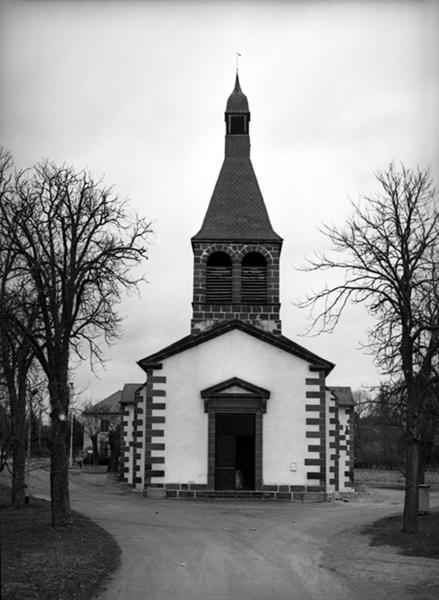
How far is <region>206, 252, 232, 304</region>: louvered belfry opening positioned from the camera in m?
32.5

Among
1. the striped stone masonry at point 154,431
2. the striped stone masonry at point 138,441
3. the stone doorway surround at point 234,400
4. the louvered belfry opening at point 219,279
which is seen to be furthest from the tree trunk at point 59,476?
the striped stone masonry at point 138,441

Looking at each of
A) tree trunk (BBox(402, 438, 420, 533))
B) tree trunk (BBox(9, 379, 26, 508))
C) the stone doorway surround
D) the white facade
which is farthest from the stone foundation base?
tree trunk (BBox(402, 438, 420, 533))

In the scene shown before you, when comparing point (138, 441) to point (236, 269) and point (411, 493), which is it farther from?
point (411, 493)

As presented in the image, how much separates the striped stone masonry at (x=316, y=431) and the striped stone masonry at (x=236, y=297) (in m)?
3.03

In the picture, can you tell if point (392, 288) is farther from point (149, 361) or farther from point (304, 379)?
point (149, 361)

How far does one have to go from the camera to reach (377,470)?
6222 centimetres

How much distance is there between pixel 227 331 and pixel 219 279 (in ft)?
9.76

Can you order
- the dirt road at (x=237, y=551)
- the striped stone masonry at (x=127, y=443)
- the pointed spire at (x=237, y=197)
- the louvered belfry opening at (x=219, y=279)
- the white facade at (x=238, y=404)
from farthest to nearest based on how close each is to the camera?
the striped stone masonry at (x=127, y=443) → the pointed spire at (x=237, y=197) → the louvered belfry opening at (x=219, y=279) → the white facade at (x=238, y=404) → the dirt road at (x=237, y=551)

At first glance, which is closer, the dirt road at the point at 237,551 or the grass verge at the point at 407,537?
the dirt road at the point at 237,551

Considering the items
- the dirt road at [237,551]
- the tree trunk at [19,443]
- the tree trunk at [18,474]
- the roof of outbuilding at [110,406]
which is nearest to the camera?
the dirt road at [237,551]

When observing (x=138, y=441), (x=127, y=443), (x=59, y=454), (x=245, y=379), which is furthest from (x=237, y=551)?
(x=127, y=443)

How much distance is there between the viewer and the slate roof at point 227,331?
3025 cm

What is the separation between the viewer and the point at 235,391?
3000 cm

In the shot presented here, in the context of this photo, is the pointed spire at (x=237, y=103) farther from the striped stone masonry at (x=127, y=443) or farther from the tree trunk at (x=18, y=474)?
the tree trunk at (x=18, y=474)
